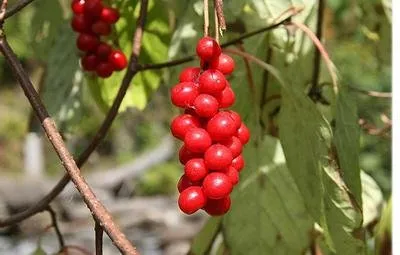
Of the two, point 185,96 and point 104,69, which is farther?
point 104,69

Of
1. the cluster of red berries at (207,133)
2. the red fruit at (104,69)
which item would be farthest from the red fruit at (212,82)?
the red fruit at (104,69)

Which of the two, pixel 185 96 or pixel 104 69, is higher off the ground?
pixel 185 96

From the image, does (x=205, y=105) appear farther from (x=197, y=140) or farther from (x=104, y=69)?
(x=104, y=69)

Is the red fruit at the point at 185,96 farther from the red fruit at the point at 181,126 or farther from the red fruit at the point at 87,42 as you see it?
the red fruit at the point at 87,42

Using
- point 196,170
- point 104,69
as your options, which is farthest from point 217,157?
point 104,69

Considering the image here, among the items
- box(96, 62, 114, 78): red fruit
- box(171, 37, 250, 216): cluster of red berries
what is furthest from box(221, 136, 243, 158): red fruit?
box(96, 62, 114, 78): red fruit
